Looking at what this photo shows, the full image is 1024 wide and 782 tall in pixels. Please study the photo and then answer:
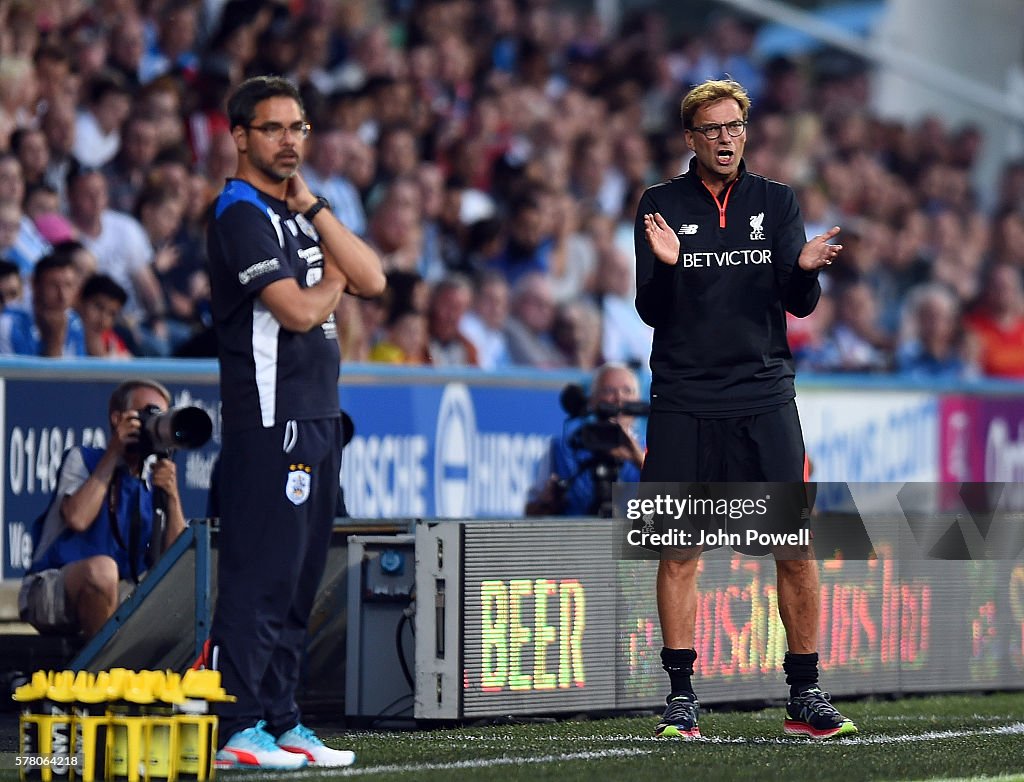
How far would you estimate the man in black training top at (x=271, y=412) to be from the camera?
584 cm

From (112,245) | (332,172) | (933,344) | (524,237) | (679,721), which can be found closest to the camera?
(679,721)

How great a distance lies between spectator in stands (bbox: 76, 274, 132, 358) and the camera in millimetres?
10469

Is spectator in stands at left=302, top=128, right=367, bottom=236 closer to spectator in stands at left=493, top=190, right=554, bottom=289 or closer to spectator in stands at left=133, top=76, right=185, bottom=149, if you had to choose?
spectator in stands at left=133, top=76, right=185, bottom=149

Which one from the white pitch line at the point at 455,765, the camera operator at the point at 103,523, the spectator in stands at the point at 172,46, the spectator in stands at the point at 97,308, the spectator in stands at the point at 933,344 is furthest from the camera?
the spectator in stands at the point at 933,344

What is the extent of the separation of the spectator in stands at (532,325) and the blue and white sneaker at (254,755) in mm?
8015

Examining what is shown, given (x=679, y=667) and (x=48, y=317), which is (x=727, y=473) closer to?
(x=679, y=667)

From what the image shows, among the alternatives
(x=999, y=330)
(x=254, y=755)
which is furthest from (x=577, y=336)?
(x=254, y=755)

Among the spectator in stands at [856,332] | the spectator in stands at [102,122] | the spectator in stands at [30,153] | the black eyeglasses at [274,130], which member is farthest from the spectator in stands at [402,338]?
the black eyeglasses at [274,130]

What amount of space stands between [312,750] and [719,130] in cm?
243

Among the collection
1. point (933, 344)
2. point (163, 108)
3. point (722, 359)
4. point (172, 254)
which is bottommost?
point (722, 359)

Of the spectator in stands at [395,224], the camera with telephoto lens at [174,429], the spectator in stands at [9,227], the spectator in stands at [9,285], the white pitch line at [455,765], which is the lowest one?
the white pitch line at [455,765]

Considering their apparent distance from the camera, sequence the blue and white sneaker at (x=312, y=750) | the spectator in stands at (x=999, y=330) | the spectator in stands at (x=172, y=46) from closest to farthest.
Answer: the blue and white sneaker at (x=312, y=750) < the spectator in stands at (x=172, y=46) < the spectator in stands at (x=999, y=330)

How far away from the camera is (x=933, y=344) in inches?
678

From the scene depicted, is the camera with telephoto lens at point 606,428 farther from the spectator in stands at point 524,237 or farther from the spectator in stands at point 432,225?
the spectator in stands at point 524,237
